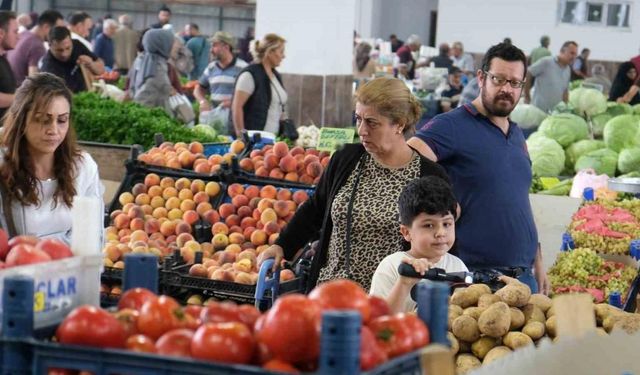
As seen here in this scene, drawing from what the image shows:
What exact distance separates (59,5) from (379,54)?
48.8 ft

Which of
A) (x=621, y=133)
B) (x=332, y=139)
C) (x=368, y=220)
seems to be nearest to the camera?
(x=368, y=220)

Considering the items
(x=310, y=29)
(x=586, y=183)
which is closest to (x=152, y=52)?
(x=310, y=29)

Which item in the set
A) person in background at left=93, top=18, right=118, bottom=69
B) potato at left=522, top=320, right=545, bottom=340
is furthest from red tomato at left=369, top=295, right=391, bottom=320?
person in background at left=93, top=18, right=118, bottom=69

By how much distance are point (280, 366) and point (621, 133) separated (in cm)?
753

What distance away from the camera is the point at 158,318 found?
6.48 ft

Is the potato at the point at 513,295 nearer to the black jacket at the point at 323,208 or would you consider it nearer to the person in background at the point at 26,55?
the black jacket at the point at 323,208

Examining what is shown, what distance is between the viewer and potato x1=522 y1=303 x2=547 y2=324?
3.50 metres

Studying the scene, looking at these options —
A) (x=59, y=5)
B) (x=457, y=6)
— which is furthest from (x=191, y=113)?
(x=59, y=5)

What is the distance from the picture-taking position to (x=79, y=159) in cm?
412

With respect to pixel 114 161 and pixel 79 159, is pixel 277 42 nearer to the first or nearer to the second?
pixel 114 161

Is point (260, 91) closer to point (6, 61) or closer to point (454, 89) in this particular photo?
point (6, 61)

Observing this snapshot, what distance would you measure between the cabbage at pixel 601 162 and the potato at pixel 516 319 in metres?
5.07

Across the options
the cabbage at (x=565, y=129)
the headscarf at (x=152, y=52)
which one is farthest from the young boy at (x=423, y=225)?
the headscarf at (x=152, y=52)

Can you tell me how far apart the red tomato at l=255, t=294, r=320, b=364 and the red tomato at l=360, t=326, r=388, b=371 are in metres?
0.08
